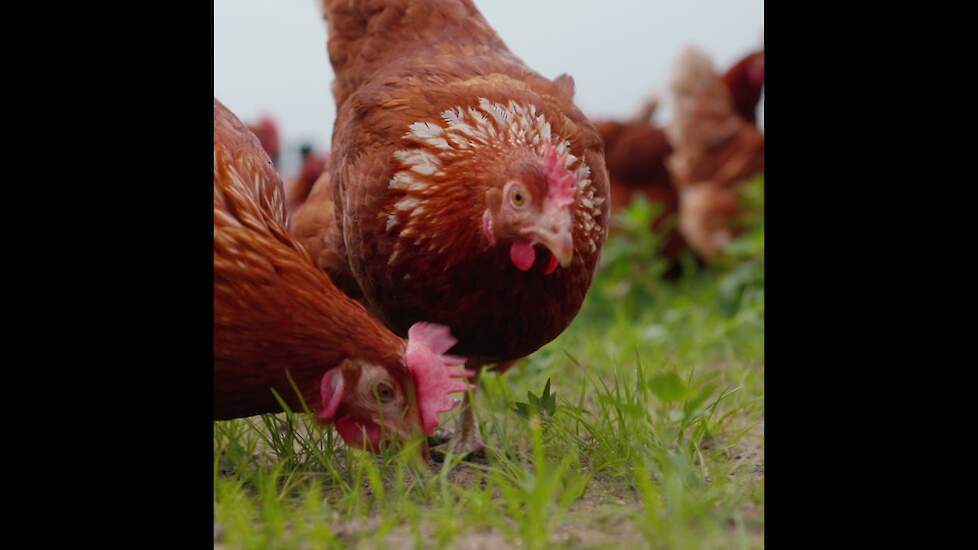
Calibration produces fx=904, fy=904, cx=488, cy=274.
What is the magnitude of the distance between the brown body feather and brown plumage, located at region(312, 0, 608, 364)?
173 mm

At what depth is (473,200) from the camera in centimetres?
171

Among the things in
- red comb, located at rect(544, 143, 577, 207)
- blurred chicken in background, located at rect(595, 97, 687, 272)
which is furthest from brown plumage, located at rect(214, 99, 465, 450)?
blurred chicken in background, located at rect(595, 97, 687, 272)

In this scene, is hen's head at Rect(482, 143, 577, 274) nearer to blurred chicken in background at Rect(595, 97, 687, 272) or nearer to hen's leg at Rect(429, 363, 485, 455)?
hen's leg at Rect(429, 363, 485, 455)

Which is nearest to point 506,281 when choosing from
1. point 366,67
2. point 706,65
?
point 366,67

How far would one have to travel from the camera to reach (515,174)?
5.32 ft

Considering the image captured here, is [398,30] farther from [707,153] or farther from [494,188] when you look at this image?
[707,153]

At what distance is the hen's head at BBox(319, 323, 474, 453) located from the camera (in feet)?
5.35

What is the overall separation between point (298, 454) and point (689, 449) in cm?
76

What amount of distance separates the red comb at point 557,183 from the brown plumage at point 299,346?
36cm

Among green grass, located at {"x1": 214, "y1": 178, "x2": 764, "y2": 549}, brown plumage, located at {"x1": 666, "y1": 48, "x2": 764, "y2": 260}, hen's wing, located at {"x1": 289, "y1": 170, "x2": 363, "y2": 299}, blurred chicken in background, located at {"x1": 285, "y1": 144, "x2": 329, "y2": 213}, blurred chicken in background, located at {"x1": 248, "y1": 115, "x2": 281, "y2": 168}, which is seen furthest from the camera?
blurred chicken in background, located at {"x1": 248, "y1": 115, "x2": 281, "y2": 168}

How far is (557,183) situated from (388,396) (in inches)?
19.4

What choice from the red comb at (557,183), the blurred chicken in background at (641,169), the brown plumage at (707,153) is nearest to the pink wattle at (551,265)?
the red comb at (557,183)

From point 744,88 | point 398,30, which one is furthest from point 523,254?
point 744,88
